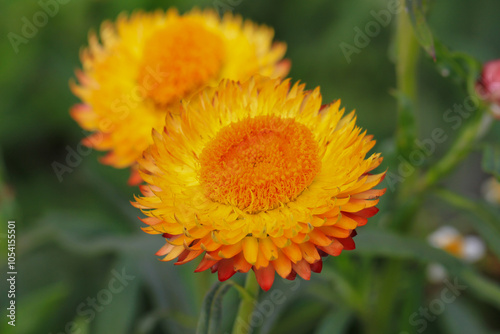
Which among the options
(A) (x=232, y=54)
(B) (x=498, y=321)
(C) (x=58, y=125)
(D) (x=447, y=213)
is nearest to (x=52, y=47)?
(C) (x=58, y=125)

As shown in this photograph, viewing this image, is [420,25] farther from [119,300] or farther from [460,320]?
[119,300]

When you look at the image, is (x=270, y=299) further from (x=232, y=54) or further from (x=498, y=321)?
(x=498, y=321)

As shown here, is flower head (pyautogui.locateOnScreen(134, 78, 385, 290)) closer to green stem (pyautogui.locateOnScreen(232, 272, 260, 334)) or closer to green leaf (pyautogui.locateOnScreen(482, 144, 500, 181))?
green stem (pyautogui.locateOnScreen(232, 272, 260, 334))

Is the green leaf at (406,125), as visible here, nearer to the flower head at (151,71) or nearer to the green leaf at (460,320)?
the flower head at (151,71)

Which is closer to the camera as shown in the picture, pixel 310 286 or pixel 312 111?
pixel 312 111

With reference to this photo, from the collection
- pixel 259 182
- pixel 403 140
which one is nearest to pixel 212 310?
pixel 259 182

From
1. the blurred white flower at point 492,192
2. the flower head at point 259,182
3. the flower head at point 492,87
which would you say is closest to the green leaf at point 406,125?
the flower head at point 492,87
